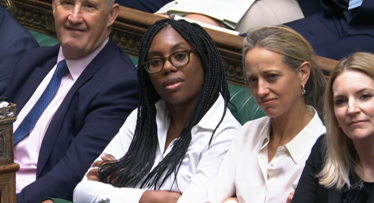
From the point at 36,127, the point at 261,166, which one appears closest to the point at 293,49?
the point at 261,166

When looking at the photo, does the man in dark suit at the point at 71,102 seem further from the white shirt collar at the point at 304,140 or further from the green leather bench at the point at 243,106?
the white shirt collar at the point at 304,140

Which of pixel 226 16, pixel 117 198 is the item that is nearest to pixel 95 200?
pixel 117 198

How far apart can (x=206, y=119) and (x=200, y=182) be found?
0.22m

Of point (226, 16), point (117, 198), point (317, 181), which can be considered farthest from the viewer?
point (226, 16)

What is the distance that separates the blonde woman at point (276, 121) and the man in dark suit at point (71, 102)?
0.61 m

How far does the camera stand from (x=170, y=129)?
9.17ft

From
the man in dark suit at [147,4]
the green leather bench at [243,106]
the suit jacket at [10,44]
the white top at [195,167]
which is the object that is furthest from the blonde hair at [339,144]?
the man in dark suit at [147,4]

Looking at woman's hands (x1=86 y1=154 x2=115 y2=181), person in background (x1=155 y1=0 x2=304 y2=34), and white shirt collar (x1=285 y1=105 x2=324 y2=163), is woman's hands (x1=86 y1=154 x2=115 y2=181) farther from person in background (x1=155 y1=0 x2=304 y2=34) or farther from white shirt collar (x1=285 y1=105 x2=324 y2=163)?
person in background (x1=155 y1=0 x2=304 y2=34)

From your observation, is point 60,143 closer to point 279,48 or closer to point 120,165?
point 120,165

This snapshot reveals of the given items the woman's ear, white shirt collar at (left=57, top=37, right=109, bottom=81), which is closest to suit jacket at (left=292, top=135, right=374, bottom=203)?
the woman's ear

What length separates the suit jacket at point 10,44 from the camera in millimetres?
3469

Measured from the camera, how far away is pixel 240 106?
9.89ft

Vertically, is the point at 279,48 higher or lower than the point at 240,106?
higher

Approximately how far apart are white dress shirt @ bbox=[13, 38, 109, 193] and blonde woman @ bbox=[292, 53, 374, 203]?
1.20 metres
